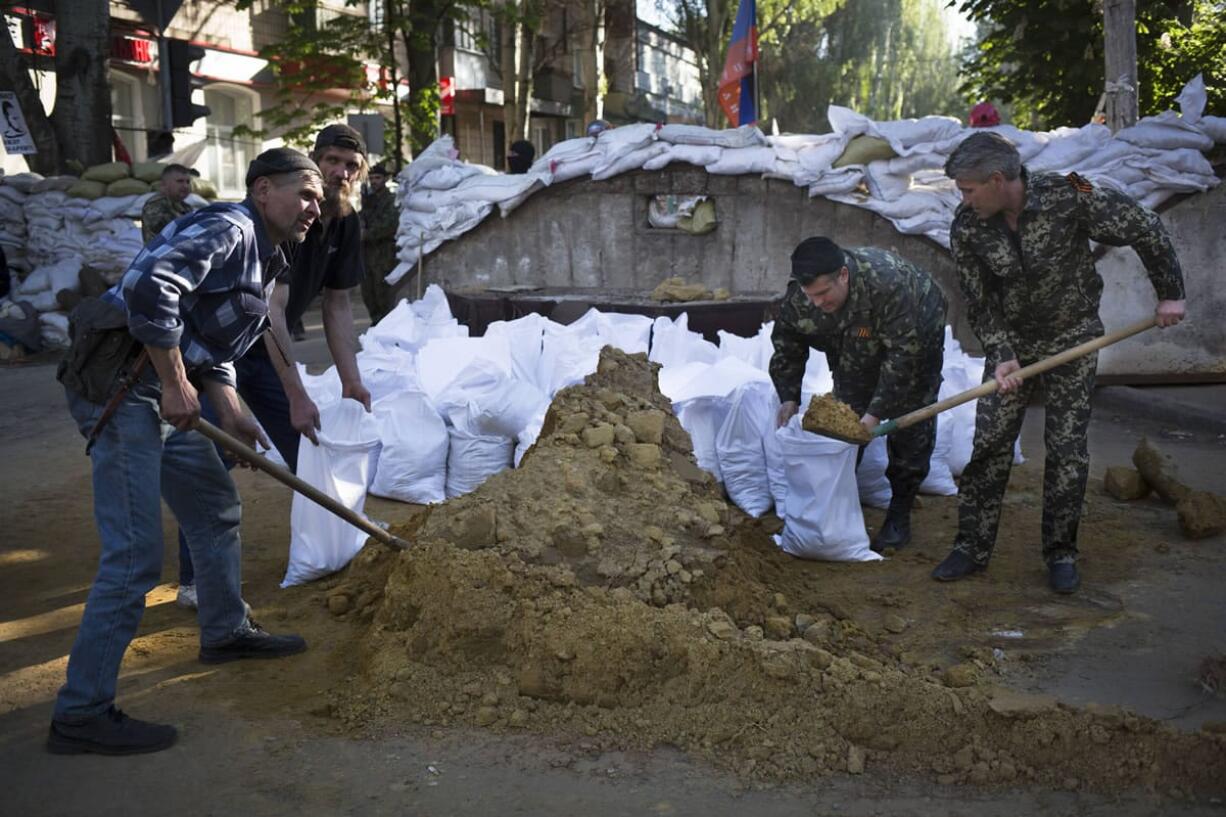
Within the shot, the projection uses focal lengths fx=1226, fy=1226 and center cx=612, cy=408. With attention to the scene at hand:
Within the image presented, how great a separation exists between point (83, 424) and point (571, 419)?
71.5 inches

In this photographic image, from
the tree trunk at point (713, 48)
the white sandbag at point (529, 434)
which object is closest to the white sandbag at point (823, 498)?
the white sandbag at point (529, 434)

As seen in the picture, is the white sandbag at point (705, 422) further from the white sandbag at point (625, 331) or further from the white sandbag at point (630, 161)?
the white sandbag at point (630, 161)

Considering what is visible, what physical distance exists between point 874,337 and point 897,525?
33.2 inches

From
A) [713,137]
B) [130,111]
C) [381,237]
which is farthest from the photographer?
[130,111]

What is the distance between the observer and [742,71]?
45.5ft

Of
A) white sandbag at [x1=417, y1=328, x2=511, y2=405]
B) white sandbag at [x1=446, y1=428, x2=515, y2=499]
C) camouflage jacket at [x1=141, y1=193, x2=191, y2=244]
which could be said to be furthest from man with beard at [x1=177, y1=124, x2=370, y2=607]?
camouflage jacket at [x1=141, y1=193, x2=191, y2=244]

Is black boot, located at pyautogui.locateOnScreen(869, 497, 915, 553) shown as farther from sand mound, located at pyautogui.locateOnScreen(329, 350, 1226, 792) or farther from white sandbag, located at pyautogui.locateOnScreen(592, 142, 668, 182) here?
white sandbag, located at pyautogui.locateOnScreen(592, 142, 668, 182)

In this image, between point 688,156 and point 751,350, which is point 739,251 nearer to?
point 688,156

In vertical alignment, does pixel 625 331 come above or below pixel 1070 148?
below

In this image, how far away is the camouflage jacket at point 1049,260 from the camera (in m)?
4.14

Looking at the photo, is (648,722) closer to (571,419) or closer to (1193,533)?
(571,419)

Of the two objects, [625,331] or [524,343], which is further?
[625,331]

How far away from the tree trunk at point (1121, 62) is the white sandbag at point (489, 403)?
582cm

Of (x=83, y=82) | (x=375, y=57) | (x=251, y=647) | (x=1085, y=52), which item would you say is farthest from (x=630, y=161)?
(x=375, y=57)
